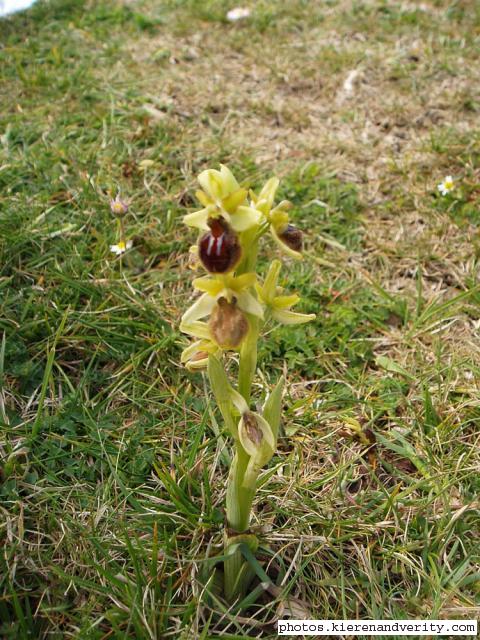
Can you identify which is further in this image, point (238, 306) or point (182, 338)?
point (182, 338)

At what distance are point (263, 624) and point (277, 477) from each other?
17.7 inches

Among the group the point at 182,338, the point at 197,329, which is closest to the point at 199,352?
the point at 197,329

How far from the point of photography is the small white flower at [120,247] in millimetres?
2633

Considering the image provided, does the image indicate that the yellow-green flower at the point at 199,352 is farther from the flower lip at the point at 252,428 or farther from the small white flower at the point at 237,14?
the small white flower at the point at 237,14

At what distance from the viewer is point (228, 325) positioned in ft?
4.54

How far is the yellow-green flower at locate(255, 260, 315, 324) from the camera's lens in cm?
149

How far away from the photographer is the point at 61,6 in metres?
4.55

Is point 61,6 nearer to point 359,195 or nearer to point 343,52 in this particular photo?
point 343,52

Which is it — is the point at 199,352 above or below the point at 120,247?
above

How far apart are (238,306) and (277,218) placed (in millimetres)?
227

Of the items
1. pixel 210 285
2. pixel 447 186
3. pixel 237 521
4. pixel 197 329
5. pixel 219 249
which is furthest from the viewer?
pixel 447 186

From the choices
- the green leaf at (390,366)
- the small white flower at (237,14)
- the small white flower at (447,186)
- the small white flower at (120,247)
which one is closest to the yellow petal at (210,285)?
the green leaf at (390,366)

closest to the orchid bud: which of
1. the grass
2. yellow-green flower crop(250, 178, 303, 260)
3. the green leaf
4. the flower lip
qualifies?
the grass

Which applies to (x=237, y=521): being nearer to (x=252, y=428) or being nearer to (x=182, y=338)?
(x=252, y=428)
